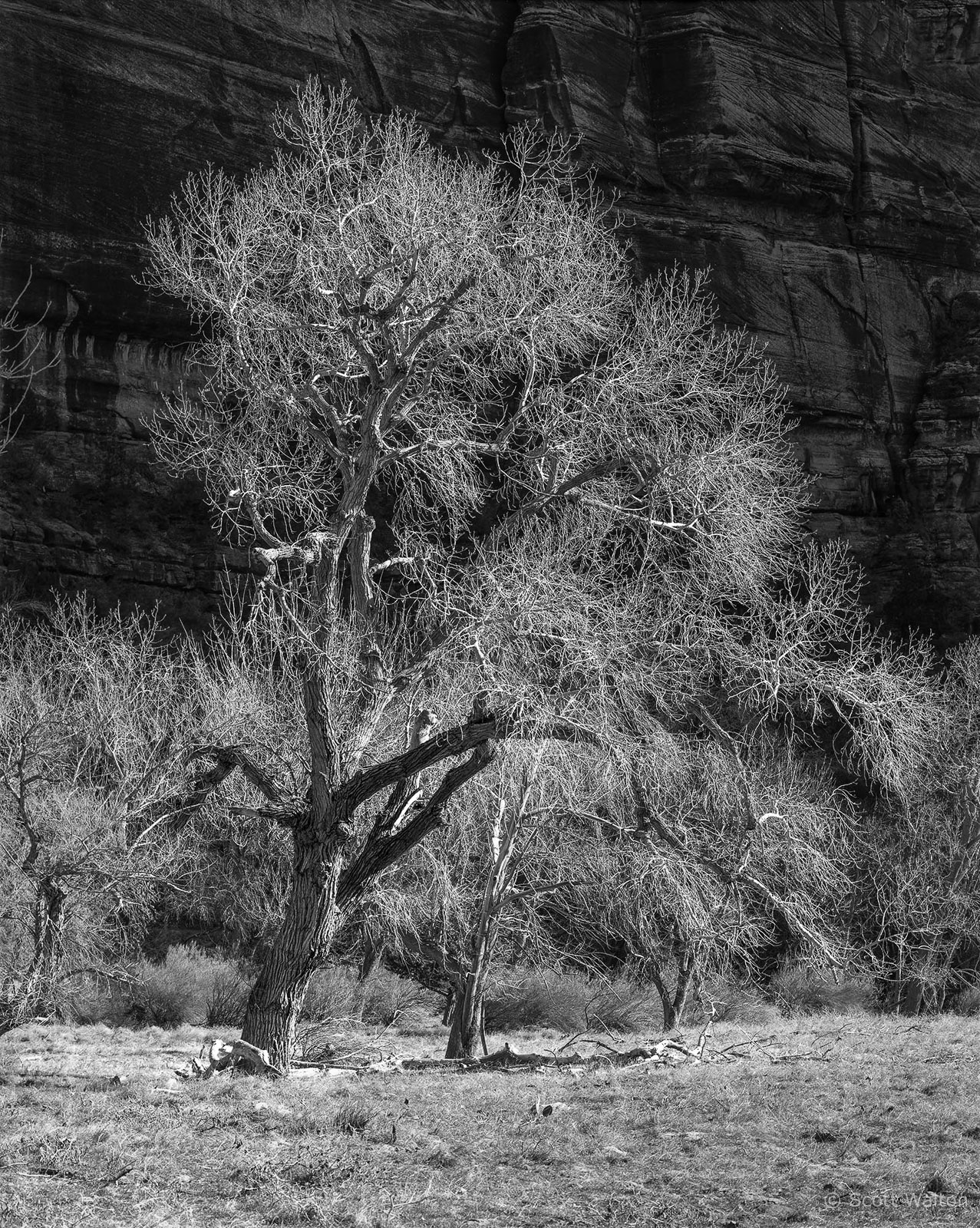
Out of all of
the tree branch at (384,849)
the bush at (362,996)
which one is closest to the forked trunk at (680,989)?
the bush at (362,996)

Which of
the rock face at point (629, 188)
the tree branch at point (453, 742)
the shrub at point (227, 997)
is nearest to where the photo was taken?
the tree branch at point (453, 742)

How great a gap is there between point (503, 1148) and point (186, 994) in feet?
→ 48.7

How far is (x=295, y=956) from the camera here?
34.0 feet

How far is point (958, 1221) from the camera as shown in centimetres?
620

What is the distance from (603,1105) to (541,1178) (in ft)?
6.19

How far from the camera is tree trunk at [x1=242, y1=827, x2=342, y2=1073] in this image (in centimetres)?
1027

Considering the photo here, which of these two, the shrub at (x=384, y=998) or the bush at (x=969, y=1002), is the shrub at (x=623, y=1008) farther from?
the bush at (x=969, y=1002)

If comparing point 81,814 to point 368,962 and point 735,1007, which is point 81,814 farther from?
point 735,1007

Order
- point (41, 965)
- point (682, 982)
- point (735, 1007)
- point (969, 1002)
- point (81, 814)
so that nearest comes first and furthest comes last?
point (41, 965), point (81, 814), point (682, 982), point (735, 1007), point (969, 1002)

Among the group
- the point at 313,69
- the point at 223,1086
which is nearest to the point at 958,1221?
the point at 223,1086

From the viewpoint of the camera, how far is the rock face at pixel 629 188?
35.2 meters

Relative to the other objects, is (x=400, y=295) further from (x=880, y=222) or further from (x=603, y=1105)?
(x=880, y=222)

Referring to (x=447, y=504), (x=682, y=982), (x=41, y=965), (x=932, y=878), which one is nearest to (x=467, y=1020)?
(x=682, y=982)

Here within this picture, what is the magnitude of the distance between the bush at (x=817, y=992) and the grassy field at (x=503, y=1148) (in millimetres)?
12542
